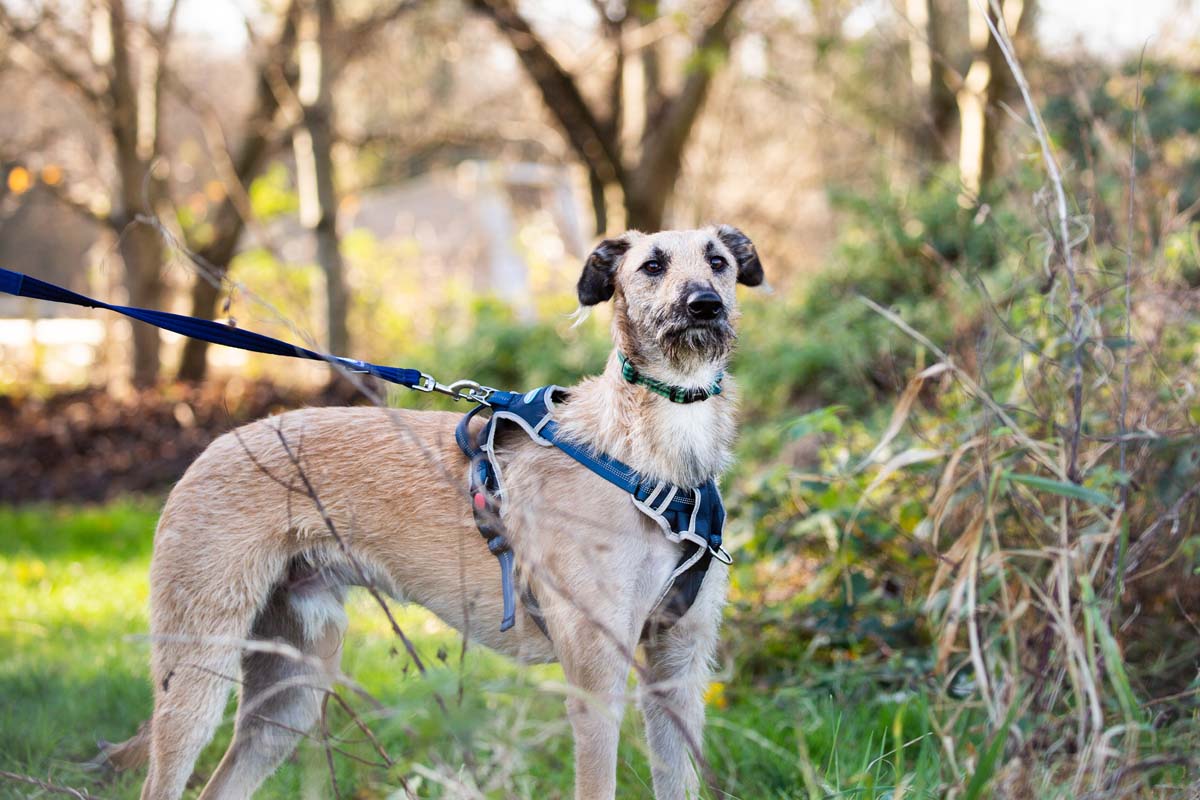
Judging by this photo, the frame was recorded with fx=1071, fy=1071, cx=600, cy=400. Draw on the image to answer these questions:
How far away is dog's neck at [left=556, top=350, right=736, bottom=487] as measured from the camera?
10.8 feet

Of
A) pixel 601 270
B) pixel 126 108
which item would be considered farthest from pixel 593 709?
pixel 126 108

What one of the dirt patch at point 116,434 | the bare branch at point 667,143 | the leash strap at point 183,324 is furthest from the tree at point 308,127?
the leash strap at point 183,324

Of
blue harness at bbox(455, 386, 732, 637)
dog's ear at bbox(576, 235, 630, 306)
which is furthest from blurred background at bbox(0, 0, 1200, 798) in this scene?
dog's ear at bbox(576, 235, 630, 306)

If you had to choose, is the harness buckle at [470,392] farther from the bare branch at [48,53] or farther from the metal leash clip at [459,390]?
the bare branch at [48,53]

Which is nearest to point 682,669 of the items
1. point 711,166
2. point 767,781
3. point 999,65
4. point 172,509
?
point 767,781

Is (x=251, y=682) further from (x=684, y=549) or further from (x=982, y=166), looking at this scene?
(x=982, y=166)

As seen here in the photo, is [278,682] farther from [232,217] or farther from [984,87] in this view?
[232,217]

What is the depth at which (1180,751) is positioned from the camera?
3.19 m

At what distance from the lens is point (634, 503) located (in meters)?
3.18

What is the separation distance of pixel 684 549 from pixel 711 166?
51.9 ft

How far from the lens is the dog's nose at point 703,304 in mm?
3268

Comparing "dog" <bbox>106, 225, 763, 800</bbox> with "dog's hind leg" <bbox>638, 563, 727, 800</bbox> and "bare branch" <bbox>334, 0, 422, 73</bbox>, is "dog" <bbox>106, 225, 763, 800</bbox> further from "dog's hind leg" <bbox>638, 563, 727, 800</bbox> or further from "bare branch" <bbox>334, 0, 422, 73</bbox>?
"bare branch" <bbox>334, 0, 422, 73</bbox>

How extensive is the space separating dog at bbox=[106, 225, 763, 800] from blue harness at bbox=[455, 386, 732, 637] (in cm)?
4

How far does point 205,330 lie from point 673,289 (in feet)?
4.85
